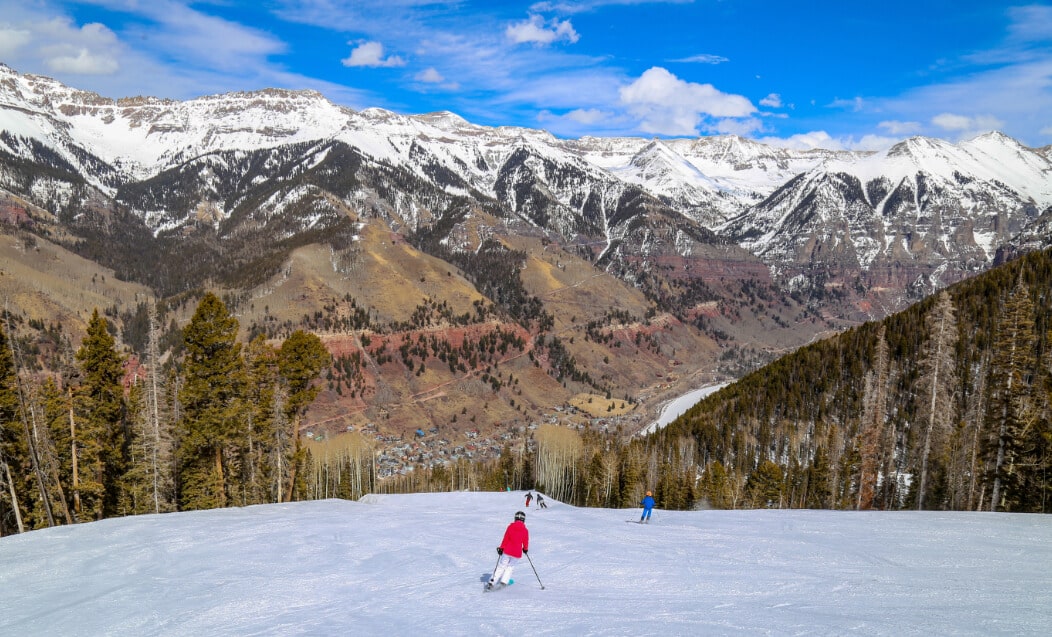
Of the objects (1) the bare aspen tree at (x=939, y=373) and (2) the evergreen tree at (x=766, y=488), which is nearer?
(1) the bare aspen tree at (x=939, y=373)

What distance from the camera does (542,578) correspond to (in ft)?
63.0

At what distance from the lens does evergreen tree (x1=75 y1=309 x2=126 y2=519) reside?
37.6m

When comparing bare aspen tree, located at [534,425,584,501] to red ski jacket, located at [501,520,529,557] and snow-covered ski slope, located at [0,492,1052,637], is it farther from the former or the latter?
red ski jacket, located at [501,520,529,557]

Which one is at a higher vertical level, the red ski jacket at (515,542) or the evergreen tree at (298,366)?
the evergreen tree at (298,366)

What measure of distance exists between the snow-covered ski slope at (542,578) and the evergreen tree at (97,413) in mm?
12729

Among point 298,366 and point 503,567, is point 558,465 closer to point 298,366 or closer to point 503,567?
point 298,366

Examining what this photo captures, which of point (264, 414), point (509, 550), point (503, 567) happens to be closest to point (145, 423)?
point (264, 414)

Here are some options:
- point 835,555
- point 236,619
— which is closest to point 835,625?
point 835,555

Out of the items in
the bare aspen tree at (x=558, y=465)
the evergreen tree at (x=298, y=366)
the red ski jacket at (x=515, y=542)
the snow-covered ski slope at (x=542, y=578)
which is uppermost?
the evergreen tree at (x=298, y=366)

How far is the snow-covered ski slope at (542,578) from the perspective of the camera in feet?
46.3

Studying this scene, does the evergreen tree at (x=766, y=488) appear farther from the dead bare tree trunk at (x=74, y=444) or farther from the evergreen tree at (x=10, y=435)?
the evergreen tree at (x=10, y=435)

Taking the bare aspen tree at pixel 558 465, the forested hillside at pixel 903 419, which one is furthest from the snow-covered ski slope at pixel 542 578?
the bare aspen tree at pixel 558 465

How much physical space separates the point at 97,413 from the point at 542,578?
1372 inches

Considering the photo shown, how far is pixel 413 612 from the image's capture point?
1532cm
